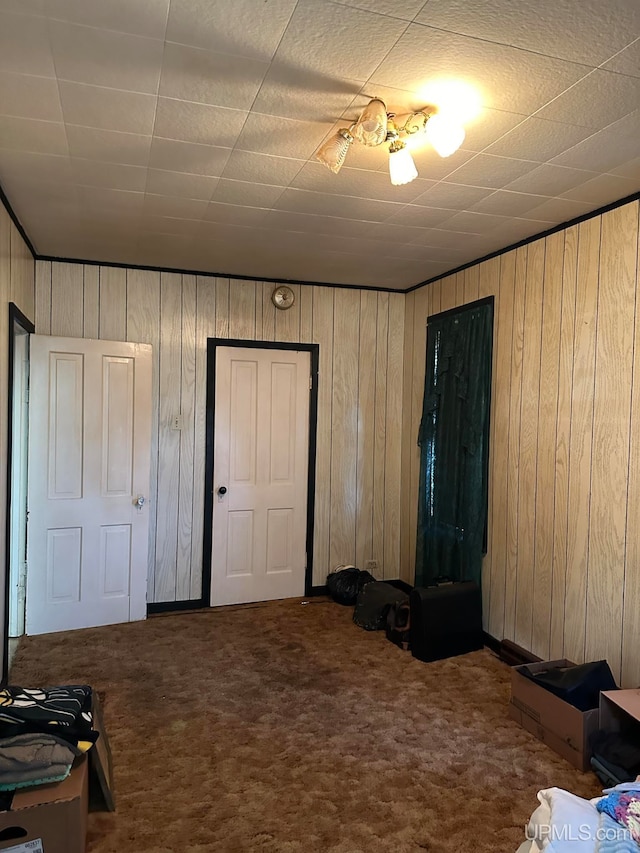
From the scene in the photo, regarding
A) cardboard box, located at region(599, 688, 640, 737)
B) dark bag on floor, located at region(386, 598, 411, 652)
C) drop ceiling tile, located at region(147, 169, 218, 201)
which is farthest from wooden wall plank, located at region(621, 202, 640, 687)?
drop ceiling tile, located at region(147, 169, 218, 201)

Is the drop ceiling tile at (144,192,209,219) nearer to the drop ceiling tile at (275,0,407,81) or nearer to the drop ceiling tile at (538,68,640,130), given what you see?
the drop ceiling tile at (275,0,407,81)

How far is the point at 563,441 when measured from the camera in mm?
3129

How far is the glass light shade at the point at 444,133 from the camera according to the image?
1.92m

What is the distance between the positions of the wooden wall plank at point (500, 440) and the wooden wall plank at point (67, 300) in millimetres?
2935

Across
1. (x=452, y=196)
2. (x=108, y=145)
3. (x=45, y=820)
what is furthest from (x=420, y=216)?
(x=45, y=820)

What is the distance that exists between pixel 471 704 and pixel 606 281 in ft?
7.53

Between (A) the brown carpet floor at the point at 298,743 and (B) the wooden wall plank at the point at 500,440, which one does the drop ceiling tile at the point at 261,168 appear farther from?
(A) the brown carpet floor at the point at 298,743

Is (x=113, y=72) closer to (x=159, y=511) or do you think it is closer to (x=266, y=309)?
(x=266, y=309)

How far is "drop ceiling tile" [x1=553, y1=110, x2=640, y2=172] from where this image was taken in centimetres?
206

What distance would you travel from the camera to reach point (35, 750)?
72.2 inches

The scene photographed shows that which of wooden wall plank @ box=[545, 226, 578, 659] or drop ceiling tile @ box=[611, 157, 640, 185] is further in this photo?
wooden wall plank @ box=[545, 226, 578, 659]

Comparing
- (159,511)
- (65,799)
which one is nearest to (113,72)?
(65,799)

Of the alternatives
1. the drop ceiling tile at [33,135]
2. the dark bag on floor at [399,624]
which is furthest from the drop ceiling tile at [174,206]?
the dark bag on floor at [399,624]

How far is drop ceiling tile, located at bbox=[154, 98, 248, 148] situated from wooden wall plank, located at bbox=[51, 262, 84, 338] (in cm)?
220
